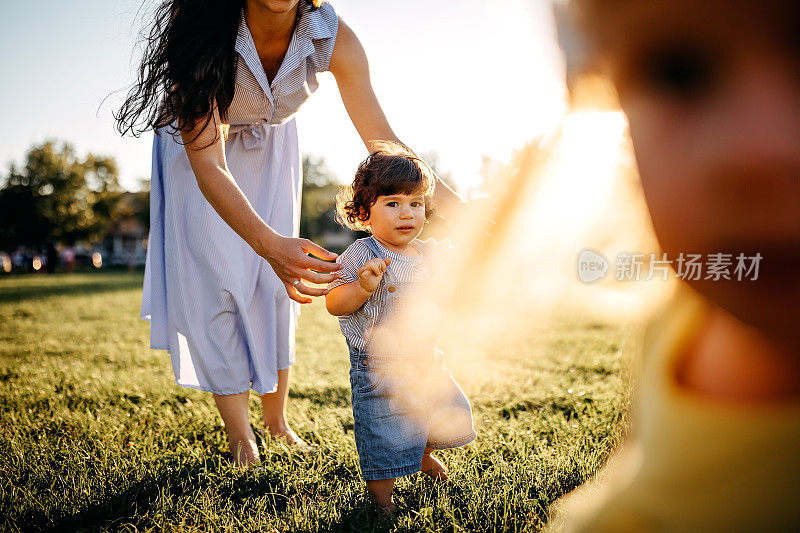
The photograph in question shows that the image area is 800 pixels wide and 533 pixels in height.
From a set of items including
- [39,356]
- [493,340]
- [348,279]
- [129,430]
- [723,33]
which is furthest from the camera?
[493,340]

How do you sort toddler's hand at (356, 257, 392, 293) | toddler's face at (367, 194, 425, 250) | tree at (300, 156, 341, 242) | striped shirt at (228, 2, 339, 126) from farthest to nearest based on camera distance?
tree at (300, 156, 341, 242)
striped shirt at (228, 2, 339, 126)
toddler's face at (367, 194, 425, 250)
toddler's hand at (356, 257, 392, 293)

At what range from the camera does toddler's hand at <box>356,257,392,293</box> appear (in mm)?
2000

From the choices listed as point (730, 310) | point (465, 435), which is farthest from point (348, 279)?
point (730, 310)

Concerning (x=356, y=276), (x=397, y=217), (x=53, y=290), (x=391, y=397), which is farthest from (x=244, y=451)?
(x=53, y=290)

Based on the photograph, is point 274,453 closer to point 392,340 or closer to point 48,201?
point 392,340

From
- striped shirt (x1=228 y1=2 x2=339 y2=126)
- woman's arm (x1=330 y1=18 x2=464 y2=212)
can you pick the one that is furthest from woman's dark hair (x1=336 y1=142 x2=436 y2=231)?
striped shirt (x1=228 y1=2 x2=339 y2=126)

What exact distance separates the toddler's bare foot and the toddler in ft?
0.36

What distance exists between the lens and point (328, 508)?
2.15 metres

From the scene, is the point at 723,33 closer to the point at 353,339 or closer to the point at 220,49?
the point at 353,339

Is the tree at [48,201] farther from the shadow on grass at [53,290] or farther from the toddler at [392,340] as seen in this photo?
the toddler at [392,340]

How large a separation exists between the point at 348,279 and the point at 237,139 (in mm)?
1046

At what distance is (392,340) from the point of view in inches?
86.0

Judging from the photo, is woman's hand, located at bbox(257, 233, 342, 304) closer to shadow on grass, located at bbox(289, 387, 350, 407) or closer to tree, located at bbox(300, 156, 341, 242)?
shadow on grass, located at bbox(289, 387, 350, 407)

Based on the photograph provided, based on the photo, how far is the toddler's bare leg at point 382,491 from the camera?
2158mm
